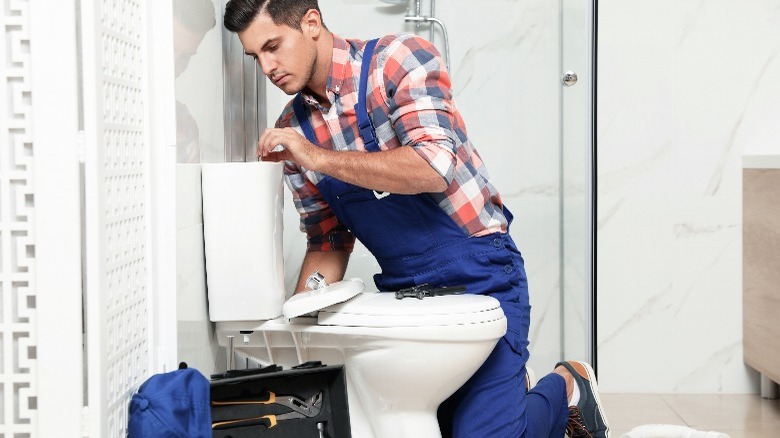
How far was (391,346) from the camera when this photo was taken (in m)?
1.93

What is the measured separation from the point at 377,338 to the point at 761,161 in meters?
1.62

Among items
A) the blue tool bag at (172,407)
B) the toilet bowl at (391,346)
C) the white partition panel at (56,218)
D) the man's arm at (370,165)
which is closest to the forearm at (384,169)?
the man's arm at (370,165)

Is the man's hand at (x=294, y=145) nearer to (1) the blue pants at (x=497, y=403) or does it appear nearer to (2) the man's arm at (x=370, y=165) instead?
(2) the man's arm at (x=370, y=165)

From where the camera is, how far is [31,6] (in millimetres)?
1384

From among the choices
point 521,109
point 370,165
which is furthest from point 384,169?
point 521,109

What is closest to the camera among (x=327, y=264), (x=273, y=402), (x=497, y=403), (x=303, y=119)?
(x=273, y=402)

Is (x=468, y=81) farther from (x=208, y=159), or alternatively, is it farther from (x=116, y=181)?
(x=116, y=181)

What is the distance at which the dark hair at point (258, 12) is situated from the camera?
2012 mm

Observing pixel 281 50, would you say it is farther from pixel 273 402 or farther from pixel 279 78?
pixel 273 402

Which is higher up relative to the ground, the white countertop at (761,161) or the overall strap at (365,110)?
the overall strap at (365,110)

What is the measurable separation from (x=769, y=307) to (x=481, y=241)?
132 centimetres

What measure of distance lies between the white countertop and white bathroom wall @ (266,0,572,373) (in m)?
0.68

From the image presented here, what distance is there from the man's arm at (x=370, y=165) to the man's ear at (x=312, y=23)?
240mm

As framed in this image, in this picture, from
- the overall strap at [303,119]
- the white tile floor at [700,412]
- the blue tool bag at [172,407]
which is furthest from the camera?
the white tile floor at [700,412]
